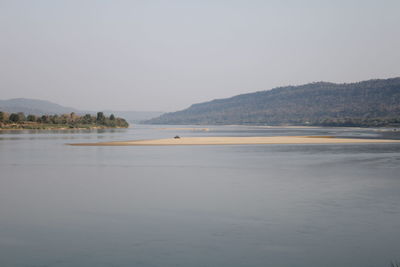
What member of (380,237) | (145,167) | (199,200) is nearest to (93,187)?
(199,200)

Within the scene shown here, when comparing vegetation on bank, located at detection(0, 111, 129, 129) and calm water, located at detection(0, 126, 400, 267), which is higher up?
vegetation on bank, located at detection(0, 111, 129, 129)

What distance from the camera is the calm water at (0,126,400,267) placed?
1143 centimetres

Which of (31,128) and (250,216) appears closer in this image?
(250,216)

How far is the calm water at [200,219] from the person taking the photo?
11.4 meters

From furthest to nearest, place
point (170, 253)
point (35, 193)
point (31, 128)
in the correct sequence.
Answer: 1. point (31, 128)
2. point (35, 193)
3. point (170, 253)

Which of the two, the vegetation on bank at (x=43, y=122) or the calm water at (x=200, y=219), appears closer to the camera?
the calm water at (x=200, y=219)

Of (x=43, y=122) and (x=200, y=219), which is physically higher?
(x=43, y=122)

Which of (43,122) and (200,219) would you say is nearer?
(200,219)

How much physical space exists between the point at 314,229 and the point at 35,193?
1346cm

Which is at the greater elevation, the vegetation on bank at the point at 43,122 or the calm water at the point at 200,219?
the vegetation on bank at the point at 43,122

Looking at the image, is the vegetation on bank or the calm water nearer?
the calm water

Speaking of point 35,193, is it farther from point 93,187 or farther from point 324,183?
point 324,183

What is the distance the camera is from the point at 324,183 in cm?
2411

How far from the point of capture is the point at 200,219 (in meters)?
15.5
